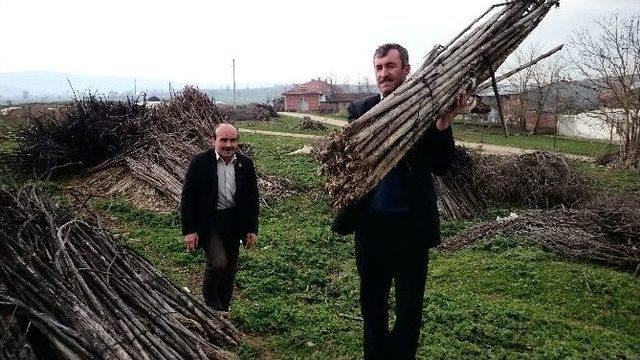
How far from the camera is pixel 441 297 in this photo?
18.0ft

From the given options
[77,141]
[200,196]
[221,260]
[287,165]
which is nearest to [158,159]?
[77,141]

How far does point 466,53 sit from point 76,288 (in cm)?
321

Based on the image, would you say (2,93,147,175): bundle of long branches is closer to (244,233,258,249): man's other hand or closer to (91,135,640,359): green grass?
(91,135,640,359): green grass

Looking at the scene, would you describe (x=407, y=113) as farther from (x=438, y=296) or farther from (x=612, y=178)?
(x=612, y=178)

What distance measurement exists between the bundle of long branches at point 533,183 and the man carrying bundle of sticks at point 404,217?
805 cm

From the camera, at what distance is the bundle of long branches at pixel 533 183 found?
1080cm

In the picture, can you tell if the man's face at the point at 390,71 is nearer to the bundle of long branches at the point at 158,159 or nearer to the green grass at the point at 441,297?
Answer: the green grass at the point at 441,297

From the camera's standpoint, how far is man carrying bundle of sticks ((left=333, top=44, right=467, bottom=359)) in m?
3.08

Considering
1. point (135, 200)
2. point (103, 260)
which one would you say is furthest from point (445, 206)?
point (103, 260)

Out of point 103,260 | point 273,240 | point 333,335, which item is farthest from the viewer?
point 273,240

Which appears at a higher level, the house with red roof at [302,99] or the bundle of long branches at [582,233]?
the house with red roof at [302,99]

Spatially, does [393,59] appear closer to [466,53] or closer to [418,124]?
[418,124]

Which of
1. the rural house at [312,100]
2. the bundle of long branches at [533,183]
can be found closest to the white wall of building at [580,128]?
the bundle of long branches at [533,183]

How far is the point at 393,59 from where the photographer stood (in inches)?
122
